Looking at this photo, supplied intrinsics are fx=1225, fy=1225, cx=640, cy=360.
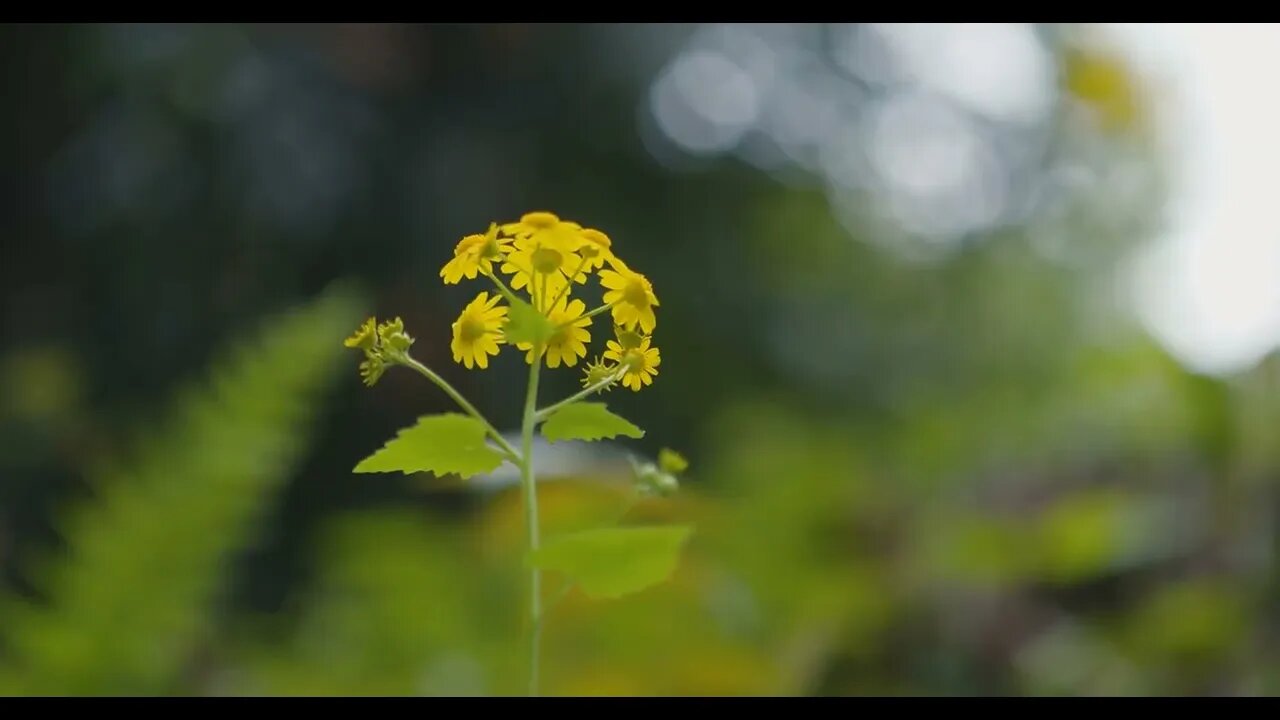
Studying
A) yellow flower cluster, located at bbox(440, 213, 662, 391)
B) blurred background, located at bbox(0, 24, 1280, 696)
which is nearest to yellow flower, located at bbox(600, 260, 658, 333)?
yellow flower cluster, located at bbox(440, 213, 662, 391)

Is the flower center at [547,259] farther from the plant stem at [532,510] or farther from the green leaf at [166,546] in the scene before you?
the green leaf at [166,546]

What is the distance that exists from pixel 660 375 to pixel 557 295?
1.23 m

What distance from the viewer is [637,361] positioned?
21 cm

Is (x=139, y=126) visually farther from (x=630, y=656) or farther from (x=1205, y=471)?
(x=1205, y=471)

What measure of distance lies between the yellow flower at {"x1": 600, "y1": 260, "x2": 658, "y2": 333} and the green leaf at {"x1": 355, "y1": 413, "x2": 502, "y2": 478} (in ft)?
0.14

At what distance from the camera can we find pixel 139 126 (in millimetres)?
1500

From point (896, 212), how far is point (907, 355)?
27 cm

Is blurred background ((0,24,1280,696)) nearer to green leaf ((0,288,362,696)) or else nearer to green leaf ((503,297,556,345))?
green leaf ((0,288,362,696))

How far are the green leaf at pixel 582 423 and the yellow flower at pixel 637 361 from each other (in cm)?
2

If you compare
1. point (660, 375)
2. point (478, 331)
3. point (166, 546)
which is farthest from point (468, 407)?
point (660, 375)

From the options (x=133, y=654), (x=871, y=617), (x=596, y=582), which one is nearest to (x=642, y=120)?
(x=871, y=617)

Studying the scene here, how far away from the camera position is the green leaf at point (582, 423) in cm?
23

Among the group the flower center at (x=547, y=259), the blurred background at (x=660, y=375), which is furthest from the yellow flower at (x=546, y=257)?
the blurred background at (x=660, y=375)

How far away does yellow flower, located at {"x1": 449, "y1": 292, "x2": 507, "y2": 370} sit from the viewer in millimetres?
217
